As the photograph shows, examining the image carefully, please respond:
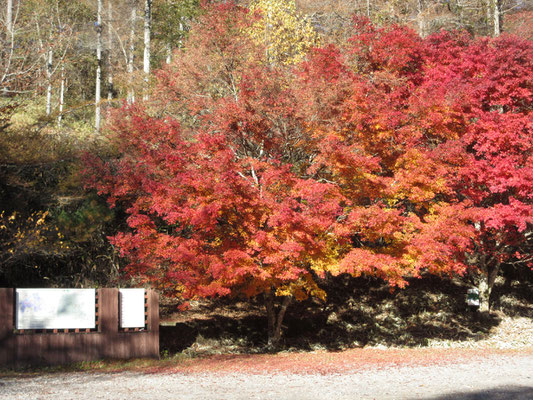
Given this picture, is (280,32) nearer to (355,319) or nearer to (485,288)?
(355,319)

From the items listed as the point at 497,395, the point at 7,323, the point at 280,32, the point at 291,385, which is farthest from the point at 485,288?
the point at 7,323

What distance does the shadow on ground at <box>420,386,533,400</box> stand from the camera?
833 cm

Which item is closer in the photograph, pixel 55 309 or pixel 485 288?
pixel 55 309

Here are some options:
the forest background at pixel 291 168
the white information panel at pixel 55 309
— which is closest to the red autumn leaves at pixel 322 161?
the forest background at pixel 291 168

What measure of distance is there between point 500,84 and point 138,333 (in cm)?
1442

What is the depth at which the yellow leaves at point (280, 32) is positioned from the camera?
22.0m

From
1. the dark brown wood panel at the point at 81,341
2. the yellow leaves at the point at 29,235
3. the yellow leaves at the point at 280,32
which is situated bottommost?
the dark brown wood panel at the point at 81,341

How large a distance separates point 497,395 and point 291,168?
34.1 feet

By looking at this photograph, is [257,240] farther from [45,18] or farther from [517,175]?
[45,18]

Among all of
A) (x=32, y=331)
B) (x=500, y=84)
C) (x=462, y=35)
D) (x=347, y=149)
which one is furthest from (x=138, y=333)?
(x=462, y=35)

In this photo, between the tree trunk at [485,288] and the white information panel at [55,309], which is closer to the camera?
the white information panel at [55,309]

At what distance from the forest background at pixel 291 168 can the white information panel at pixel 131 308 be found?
3.32ft

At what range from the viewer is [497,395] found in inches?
338

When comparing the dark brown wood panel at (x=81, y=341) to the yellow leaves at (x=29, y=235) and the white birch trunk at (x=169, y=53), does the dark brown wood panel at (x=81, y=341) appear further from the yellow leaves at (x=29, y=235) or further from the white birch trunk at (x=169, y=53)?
the white birch trunk at (x=169, y=53)
